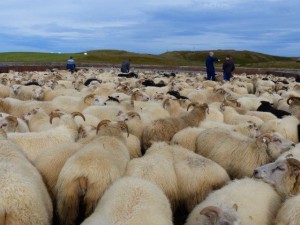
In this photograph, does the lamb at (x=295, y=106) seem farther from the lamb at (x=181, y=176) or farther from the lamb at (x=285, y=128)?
the lamb at (x=181, y=176)

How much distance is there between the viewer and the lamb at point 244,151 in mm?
6895

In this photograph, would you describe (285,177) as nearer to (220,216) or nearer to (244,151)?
(244,151)

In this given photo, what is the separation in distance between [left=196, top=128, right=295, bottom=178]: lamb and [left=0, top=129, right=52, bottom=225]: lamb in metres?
3.32

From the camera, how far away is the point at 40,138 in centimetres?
721

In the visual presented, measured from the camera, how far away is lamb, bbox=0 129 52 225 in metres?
4.24

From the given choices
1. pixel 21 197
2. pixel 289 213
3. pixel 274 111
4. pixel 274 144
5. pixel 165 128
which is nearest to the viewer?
pixel 21 197

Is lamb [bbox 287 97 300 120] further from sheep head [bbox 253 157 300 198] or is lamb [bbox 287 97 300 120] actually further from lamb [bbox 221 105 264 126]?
sheep head [bbox 253 157 300 198]

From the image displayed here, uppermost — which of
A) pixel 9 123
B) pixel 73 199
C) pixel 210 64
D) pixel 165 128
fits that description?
pixel 210 64

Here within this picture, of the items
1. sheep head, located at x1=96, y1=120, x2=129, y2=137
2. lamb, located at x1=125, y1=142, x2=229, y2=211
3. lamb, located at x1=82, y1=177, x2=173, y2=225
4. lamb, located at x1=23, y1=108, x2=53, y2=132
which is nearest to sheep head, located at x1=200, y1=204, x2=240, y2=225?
lamb, located at x1=82, y1=177, x2=173, y2=225

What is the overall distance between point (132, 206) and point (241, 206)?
4.26ft

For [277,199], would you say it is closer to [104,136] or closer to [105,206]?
[105,206]

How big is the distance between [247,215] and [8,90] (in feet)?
41.6

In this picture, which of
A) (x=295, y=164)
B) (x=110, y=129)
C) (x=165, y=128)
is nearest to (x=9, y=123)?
(x=110, y=129)

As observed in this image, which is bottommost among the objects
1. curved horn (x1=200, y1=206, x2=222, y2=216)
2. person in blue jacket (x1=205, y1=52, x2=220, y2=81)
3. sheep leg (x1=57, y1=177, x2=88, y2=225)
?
sheep leg (x1=57, y1=177, x2=88, y2=225)
